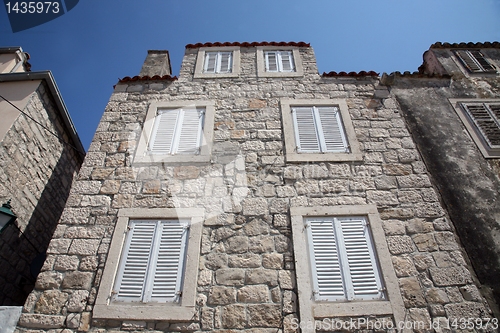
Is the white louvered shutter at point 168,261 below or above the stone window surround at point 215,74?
below

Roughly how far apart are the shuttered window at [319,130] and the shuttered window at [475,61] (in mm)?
4425

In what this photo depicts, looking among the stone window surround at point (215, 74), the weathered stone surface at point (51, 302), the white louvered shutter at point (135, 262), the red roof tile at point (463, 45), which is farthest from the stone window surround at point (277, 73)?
the weathered stone surface at point (51, 302)

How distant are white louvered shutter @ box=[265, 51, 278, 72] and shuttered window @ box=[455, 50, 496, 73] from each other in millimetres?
4861

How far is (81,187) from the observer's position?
500 cm

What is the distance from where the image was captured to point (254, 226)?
4555 millimetres

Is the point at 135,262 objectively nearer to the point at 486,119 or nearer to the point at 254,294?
the point at 254,294

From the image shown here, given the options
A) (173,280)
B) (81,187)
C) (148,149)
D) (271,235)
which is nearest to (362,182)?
(271,235)

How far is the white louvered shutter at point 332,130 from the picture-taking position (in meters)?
5.53

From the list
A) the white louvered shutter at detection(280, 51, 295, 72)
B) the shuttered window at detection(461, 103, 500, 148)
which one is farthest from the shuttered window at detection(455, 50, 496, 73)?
the white louvered shutter at detection(280, 51, 295, 72)

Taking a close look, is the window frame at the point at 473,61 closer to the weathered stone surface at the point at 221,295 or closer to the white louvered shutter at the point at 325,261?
the white louvered shutter at the point at 325,261

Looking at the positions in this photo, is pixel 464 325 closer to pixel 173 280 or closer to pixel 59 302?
pixel 173 280

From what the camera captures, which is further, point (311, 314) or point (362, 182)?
point (362, 182)

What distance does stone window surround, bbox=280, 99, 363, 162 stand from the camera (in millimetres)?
5297

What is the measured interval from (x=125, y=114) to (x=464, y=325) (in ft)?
20.6
